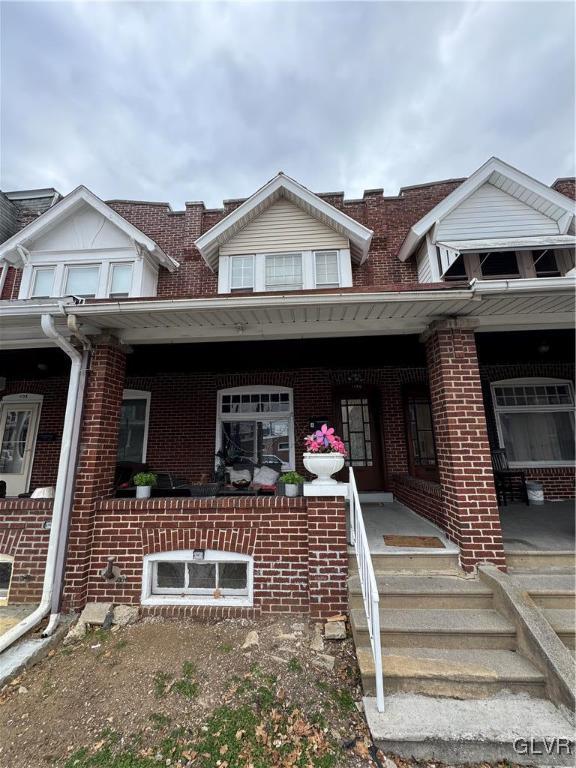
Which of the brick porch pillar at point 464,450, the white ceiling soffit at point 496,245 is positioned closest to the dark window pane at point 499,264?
the white ceiling soffit at point 496,245

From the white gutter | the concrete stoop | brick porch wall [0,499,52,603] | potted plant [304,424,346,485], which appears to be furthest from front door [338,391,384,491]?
the white gutter

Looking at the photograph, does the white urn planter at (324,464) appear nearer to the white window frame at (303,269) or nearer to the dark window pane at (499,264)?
the white window frame at (303,269)

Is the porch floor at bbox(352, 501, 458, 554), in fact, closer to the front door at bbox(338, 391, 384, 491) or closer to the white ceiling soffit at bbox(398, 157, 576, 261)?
the front door at bbox(338, 391, 384, 491)

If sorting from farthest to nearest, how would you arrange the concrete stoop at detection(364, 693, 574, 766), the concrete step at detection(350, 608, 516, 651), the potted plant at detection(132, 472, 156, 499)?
the potted plant at detection(132, 472, 156, 499), the concrete step at detection(350, 608, 516, 651), the concrete stoop at detection(364, 693, 574, 766)

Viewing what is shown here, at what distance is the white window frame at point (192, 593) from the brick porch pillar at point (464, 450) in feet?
7.56

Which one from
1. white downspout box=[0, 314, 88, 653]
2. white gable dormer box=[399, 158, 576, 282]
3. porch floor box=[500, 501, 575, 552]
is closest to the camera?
white downspout box=[0, 314, 88, 653]

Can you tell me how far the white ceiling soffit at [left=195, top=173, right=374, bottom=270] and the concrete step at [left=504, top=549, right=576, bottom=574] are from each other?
5550 millimetres

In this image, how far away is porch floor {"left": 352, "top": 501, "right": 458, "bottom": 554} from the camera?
11.5ft

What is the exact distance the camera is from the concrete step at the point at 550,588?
2.92 metres

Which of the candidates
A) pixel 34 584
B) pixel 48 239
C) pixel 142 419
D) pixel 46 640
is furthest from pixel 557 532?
pixel 48 239

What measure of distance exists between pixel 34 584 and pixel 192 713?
256cm

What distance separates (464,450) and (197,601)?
337 centimetres

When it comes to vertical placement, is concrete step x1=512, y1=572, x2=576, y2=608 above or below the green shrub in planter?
below

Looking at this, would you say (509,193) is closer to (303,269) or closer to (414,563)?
(303,269)
